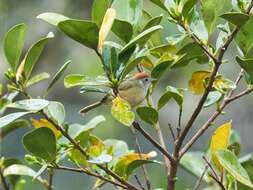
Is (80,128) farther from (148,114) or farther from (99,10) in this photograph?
(99,10)

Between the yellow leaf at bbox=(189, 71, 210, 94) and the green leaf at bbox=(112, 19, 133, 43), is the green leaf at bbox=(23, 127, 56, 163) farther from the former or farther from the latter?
the yellow leaf at bbox=(189, 71, 210, 94)

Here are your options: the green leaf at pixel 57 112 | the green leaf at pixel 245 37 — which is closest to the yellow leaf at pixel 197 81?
the green leaf at pixel 245 37

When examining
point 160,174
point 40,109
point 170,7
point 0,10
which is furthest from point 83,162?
point 0,10

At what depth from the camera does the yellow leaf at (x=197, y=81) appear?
4.08ft

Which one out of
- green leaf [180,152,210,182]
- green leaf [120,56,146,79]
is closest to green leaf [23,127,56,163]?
green leaf [120,56,146,79]

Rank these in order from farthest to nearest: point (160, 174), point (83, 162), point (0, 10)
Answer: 1. point (0, 10)
2. point (160, 174)
3. point (83, 162)

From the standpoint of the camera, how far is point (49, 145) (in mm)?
1099

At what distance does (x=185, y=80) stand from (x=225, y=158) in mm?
3343

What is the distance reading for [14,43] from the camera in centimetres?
113

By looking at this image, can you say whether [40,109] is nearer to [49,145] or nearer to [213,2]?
[49,145]

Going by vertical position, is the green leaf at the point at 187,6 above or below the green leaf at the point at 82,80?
above

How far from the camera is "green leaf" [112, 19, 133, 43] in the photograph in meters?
1.06

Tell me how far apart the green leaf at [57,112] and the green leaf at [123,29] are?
0.19 m

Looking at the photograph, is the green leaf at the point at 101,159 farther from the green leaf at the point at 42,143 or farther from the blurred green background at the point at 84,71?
the blurred green background at the point at 84,71
